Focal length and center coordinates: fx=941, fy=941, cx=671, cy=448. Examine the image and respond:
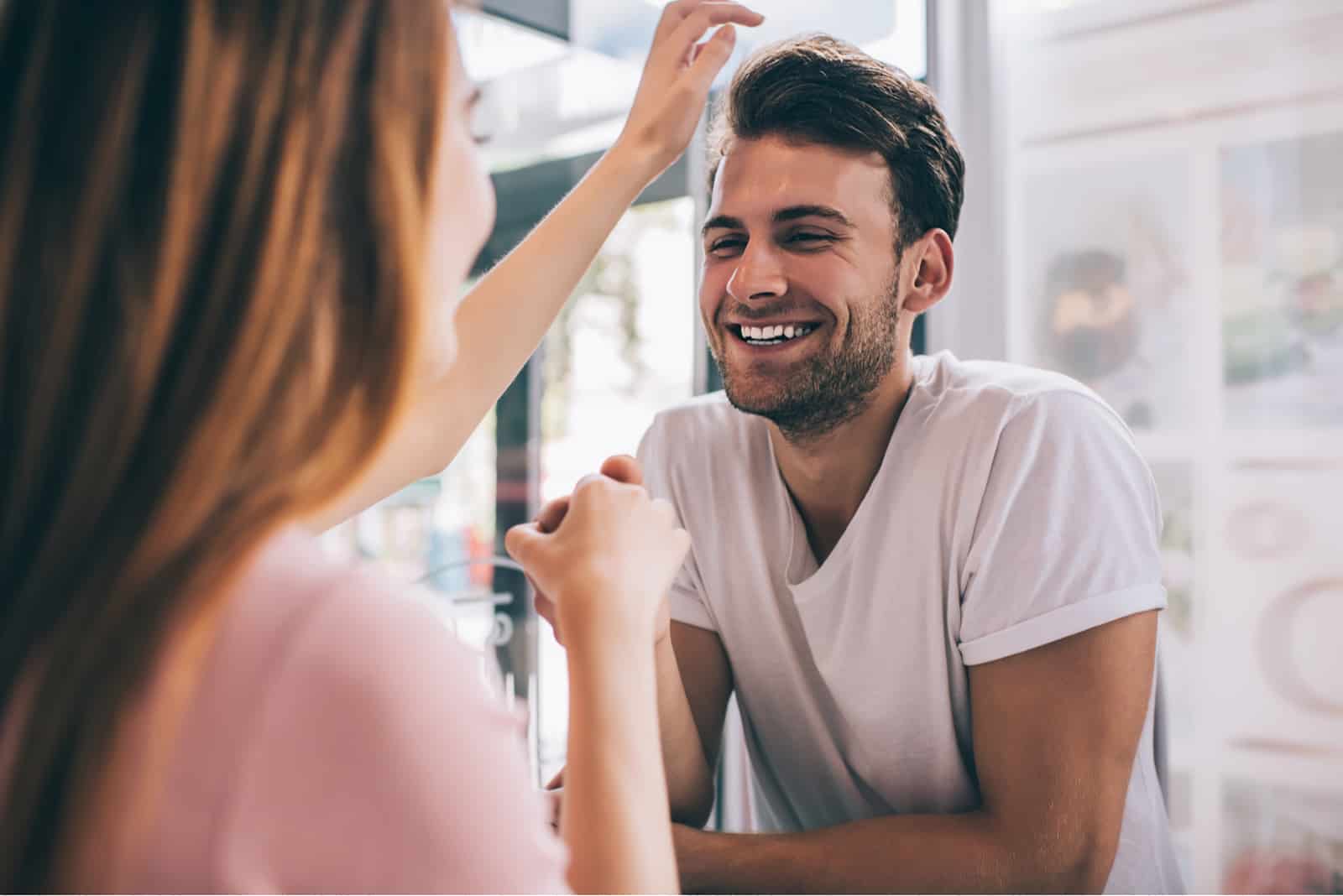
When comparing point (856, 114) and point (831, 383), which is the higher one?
point (856, 114)

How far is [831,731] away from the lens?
125cm

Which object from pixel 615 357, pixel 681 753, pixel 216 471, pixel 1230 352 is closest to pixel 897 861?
pixel 681 753

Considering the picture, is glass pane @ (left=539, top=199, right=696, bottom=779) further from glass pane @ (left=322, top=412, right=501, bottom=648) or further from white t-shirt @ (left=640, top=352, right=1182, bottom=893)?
white t-shirt @ (left=640, top=352, right=1182, bottom=893)

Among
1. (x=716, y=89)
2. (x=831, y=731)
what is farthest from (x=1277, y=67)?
(x=831, y=731)

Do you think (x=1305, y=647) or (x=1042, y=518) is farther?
(x=1305, y=647)

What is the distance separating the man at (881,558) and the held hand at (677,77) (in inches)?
5.4

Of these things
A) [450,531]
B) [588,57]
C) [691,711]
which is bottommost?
[691,711]

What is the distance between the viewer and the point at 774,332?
1.30 m

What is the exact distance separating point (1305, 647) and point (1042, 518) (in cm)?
70

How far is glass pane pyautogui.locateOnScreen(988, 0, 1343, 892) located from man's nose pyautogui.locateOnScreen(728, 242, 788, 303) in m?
0.74

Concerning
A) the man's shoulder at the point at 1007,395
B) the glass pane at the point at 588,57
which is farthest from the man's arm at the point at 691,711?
the glass pane at the point at 588,57

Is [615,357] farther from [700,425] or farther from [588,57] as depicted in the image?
[700,425]

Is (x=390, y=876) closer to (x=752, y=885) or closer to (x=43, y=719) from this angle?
(x=43, y=719)

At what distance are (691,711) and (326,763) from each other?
95 cm
